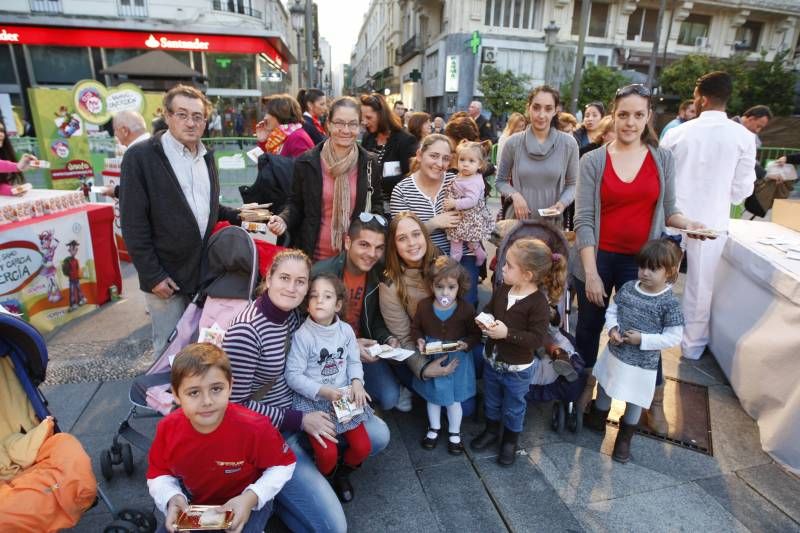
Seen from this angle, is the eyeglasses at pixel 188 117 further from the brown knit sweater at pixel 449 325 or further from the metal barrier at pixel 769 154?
the metal barrier at pixel 769 154

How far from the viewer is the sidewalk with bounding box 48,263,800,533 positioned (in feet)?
7.89

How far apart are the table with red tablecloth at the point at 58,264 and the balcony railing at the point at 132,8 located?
65.5ft

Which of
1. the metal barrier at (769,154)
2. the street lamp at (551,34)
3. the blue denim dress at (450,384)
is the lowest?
the blue denim dress at (450,384)

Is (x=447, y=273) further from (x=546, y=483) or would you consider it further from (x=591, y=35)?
(x=591, y=35)

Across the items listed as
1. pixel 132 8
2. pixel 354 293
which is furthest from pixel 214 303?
pixel 132 8

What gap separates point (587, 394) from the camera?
3.25 meters

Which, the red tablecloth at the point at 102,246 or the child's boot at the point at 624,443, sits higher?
the red tablecloth at the point at 102,246

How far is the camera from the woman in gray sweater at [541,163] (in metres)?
3.76

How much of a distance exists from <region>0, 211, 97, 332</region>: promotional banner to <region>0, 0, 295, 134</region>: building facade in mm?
17370

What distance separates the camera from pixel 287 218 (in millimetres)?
3465

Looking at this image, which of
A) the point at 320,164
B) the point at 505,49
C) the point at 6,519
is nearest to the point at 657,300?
the point at 320,164

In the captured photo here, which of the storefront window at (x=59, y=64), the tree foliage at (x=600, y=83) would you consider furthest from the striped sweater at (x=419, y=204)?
the storefront window at (x=59, y=64)

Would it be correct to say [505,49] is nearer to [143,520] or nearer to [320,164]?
[320,164]

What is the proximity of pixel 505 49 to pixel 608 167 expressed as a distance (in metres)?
28.3
